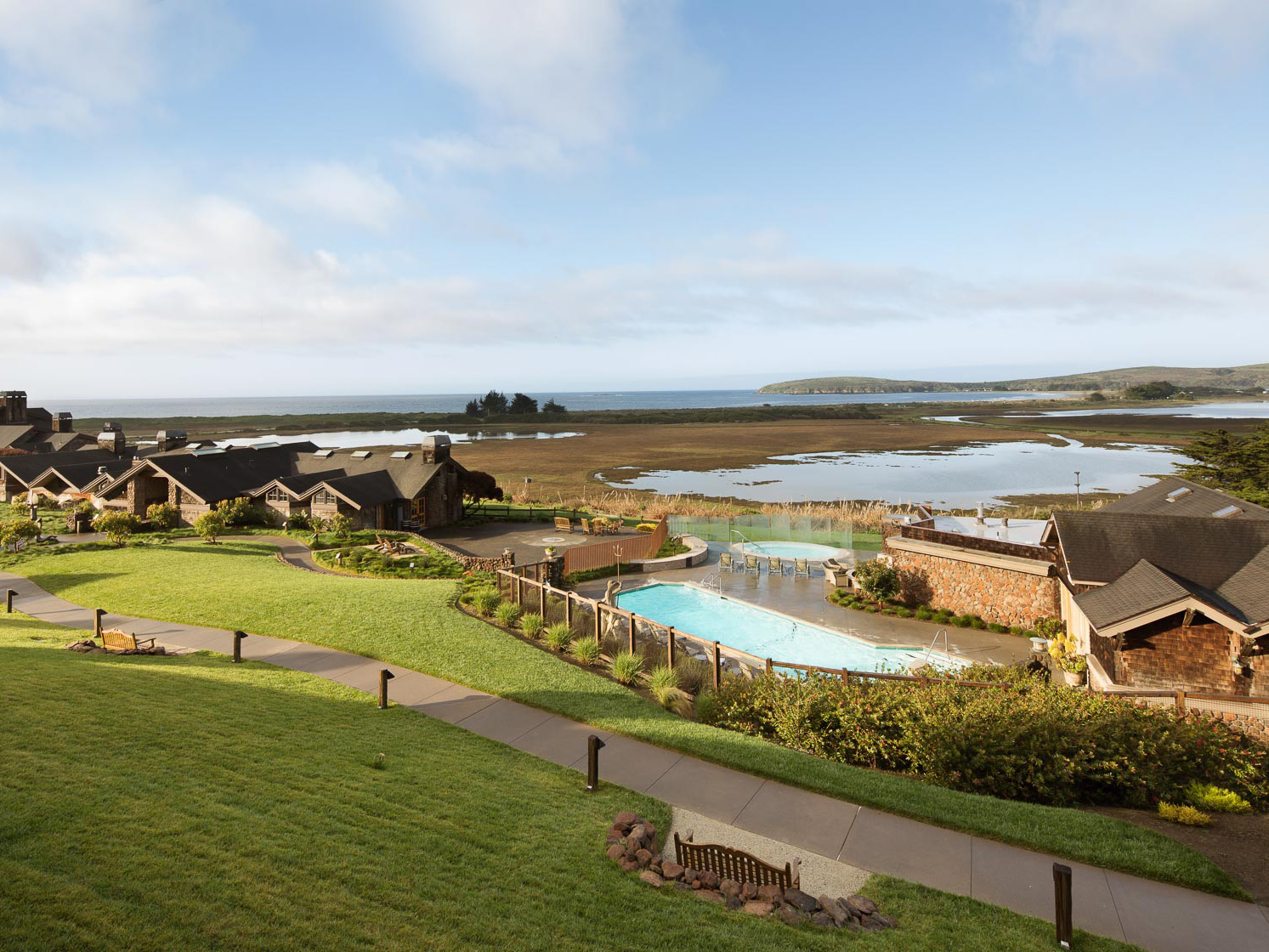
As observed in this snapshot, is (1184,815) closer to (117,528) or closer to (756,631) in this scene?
(756,631)

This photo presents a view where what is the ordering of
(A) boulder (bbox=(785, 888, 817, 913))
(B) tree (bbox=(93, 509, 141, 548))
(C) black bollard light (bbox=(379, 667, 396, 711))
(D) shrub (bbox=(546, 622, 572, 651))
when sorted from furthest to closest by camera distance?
(B) tree (bbox=(93, 509, 141, 548))
(D) shrub (bbox=(546, 622, 572, 651))
(C) black bollard light (bbox=(379, 667, 396, 711))
(A) boulder (bbox=(785, 888, 817, 913))

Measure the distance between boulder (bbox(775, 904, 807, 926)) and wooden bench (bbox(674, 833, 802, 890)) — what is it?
23 centimetres

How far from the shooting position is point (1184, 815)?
991 centimetres

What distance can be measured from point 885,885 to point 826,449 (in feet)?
299

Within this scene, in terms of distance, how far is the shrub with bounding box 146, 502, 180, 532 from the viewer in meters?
39.2

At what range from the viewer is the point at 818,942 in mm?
6793

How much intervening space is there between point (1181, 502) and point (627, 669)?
19526 mm

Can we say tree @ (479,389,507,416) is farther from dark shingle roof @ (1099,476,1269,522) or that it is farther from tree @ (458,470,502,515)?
dark shingle roof @ (1099,476,1269,522)

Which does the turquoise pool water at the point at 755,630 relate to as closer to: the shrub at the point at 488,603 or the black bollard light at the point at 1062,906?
the shrub at the point at 488,603

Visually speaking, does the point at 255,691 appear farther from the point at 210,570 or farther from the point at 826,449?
the point at 826,449

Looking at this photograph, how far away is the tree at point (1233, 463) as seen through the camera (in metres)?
33.5

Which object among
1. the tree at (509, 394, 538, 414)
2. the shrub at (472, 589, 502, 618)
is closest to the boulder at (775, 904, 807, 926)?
the shrub at (472, 589, 502, 618)

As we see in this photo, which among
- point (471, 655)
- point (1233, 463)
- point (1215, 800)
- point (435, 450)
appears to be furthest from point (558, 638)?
point (1233, 463)

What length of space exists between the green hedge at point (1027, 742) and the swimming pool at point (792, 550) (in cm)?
2020
